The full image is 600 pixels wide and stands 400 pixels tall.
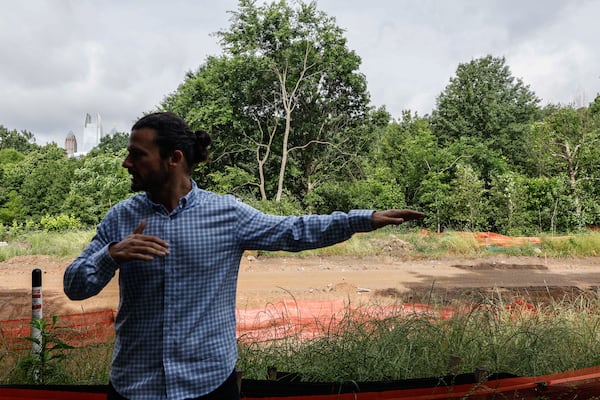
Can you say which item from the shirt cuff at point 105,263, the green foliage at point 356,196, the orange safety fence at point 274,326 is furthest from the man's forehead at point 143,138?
the green foliage at point 356,196

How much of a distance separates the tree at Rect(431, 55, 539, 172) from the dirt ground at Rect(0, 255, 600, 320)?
63.6 ft

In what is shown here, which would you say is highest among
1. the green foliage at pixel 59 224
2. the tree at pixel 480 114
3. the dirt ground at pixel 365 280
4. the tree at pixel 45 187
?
the tree at pixel 480 114

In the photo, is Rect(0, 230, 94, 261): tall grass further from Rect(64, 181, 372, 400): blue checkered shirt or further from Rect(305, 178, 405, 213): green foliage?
Rect(64, 181, 372, 400): blue checkered shirt

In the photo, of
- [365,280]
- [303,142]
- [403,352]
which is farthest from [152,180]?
[303,142]

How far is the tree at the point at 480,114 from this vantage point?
106 feet

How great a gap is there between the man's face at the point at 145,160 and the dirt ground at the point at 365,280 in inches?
244

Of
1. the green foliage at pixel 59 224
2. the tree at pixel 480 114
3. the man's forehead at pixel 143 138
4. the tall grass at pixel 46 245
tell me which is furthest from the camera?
the tree at pixel 480 114

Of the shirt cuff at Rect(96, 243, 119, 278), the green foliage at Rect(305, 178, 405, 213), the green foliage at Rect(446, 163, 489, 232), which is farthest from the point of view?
the green foliage at Rect(305, 178, 405, 213)

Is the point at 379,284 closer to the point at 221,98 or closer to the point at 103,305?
the point at 103,305

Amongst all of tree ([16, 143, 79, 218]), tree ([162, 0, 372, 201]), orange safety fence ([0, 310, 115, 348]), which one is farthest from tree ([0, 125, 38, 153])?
orange safety fence ([0, 310, 115, 348])

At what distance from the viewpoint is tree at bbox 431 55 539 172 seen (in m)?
32.2

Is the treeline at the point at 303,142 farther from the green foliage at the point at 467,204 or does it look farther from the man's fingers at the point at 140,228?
the man's fingers at the point at 140,228

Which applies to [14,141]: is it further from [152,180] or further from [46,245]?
[152,180]

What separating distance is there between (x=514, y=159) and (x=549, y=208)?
48.6ft
